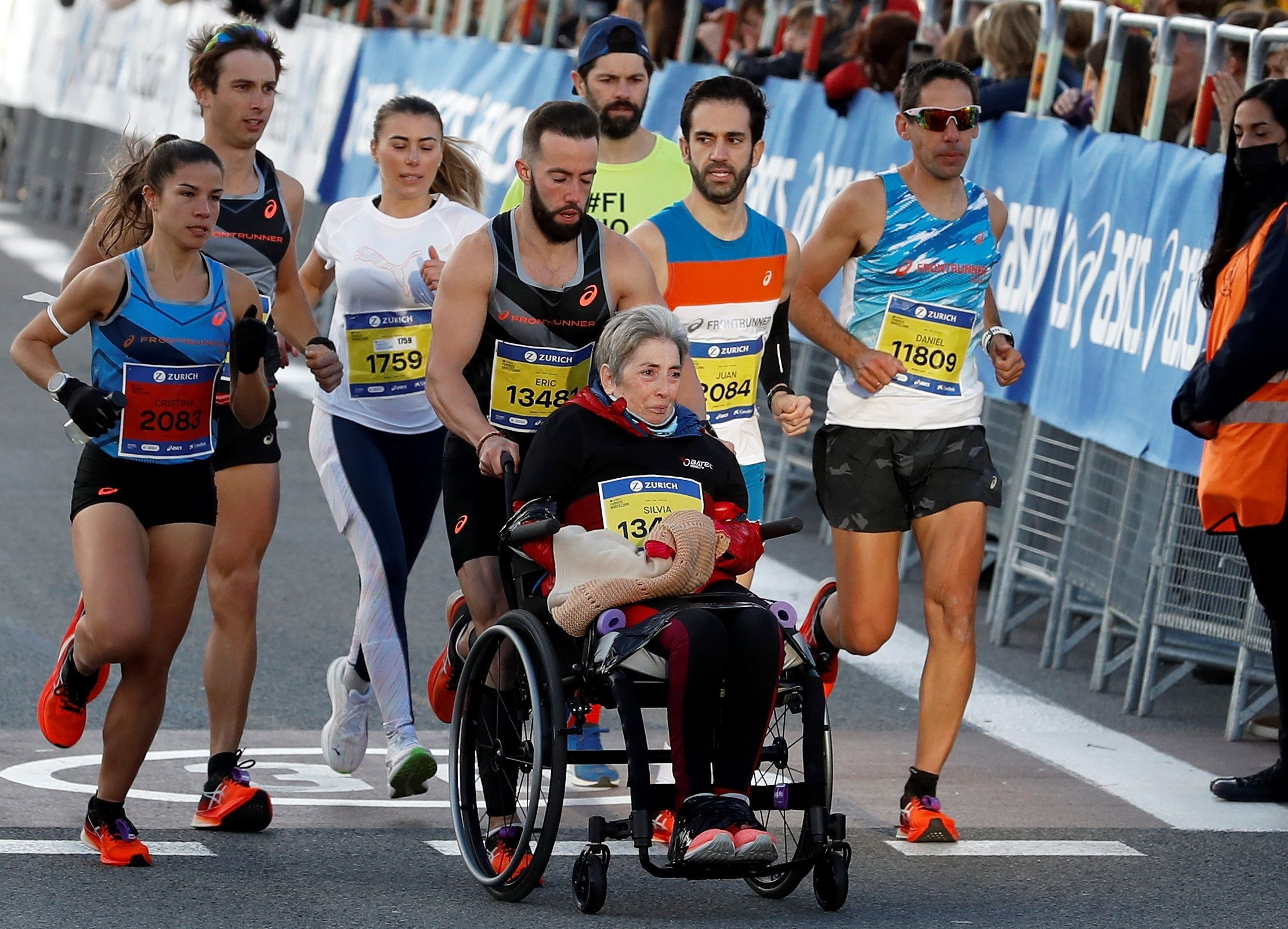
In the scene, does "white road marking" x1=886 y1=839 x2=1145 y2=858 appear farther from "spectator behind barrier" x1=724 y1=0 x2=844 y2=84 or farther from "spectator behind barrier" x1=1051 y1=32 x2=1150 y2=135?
"spectator behind barrier" x1=724 y1=0 x2=844 y2=84

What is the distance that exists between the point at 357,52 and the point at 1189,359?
11062 mm

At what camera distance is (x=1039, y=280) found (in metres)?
9.60

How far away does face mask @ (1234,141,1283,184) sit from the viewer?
23.6 feet

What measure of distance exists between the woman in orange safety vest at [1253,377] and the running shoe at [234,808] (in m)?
3.05

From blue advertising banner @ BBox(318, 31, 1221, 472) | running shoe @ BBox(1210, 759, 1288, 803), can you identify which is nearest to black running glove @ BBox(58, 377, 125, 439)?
running shoe @ BBox(1210, 759, 1288, 803)

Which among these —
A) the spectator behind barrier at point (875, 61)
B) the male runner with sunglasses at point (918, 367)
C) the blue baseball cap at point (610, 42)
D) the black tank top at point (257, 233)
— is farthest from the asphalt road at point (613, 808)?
the spectator behind barrier at point (875, 61)

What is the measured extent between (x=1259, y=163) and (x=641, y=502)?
251cm

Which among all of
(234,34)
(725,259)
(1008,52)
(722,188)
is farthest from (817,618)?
(1008,52)

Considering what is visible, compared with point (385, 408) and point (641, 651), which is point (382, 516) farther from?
point (641, 651)

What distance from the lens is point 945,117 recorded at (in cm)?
700

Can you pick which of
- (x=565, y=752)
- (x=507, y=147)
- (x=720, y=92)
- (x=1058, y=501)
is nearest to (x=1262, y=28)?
(x=1058, y=501)

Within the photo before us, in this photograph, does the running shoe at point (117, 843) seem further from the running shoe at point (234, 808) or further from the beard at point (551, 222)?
the beard at point (551, 222)

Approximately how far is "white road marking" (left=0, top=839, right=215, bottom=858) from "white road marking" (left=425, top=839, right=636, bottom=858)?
653mm

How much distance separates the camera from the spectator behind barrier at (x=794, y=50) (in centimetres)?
1227
